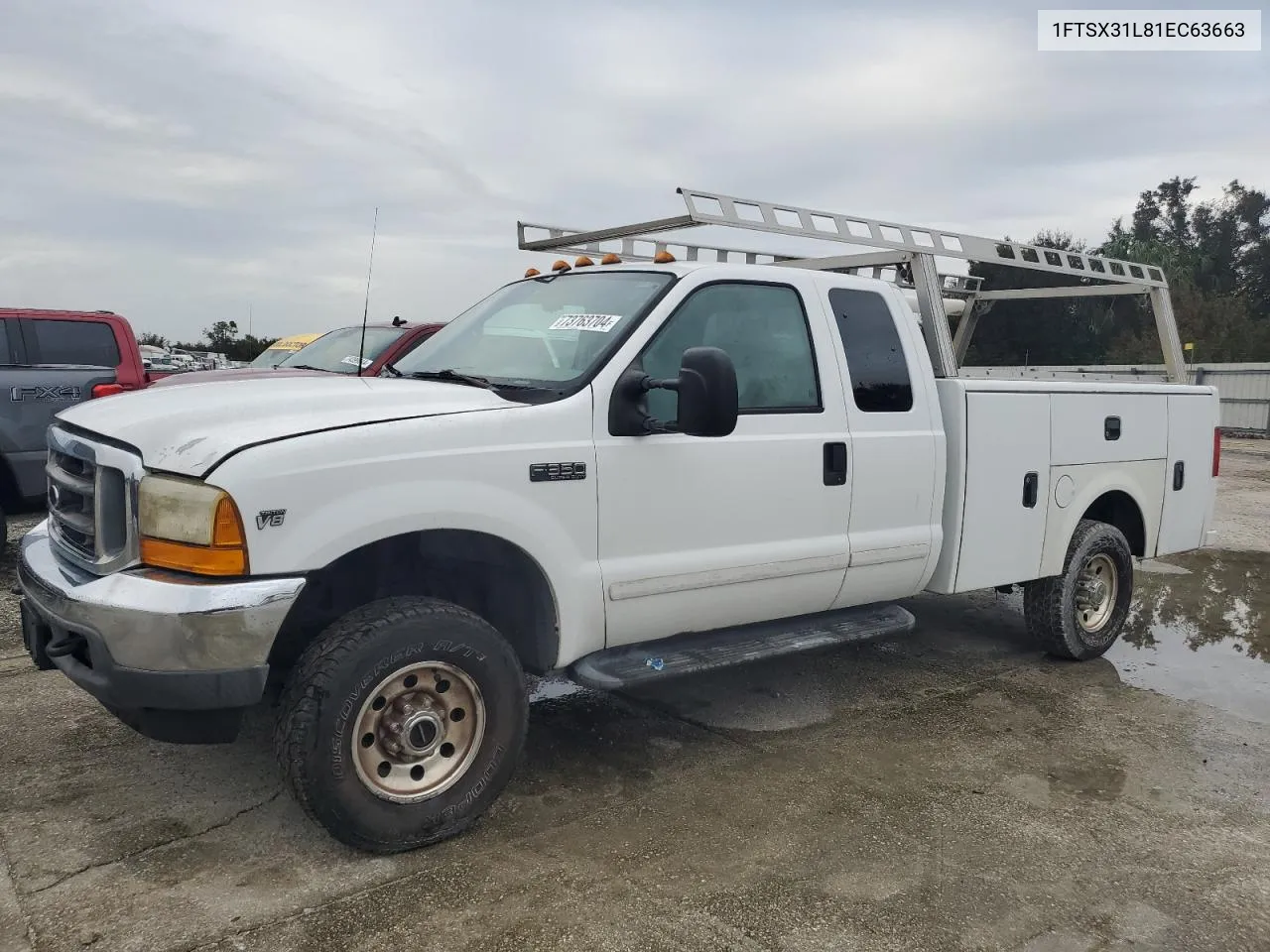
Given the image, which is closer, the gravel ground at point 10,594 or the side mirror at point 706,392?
the side mirror at point 706,392

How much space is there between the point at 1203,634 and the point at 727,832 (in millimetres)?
4386

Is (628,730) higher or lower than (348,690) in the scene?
lower

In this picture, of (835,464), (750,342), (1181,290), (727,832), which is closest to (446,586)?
(727,832)

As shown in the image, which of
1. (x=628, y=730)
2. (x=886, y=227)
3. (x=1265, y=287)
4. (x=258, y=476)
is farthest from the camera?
(x=1265, y=287)

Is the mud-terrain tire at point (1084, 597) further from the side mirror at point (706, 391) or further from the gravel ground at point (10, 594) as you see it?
the gravel ground at point (10, 594)

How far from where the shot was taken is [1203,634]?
21.0ft

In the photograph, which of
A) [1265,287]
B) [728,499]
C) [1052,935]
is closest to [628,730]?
[728,499]

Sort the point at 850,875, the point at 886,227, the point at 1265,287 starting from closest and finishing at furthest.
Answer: the point at 850,875 → the point at 886,227 → the point at 1265,287

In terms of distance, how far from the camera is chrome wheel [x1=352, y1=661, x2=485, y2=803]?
3.16m

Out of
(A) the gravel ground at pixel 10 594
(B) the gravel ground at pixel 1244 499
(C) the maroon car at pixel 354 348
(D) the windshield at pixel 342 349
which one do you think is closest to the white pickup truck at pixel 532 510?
(A) the gravel ground at pixel 10 594

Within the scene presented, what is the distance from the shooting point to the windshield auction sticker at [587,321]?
384 centimetres

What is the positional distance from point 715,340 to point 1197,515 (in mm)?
3886

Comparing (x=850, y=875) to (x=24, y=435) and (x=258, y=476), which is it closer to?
(x=258, y=476)

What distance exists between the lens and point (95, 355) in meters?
8.52
